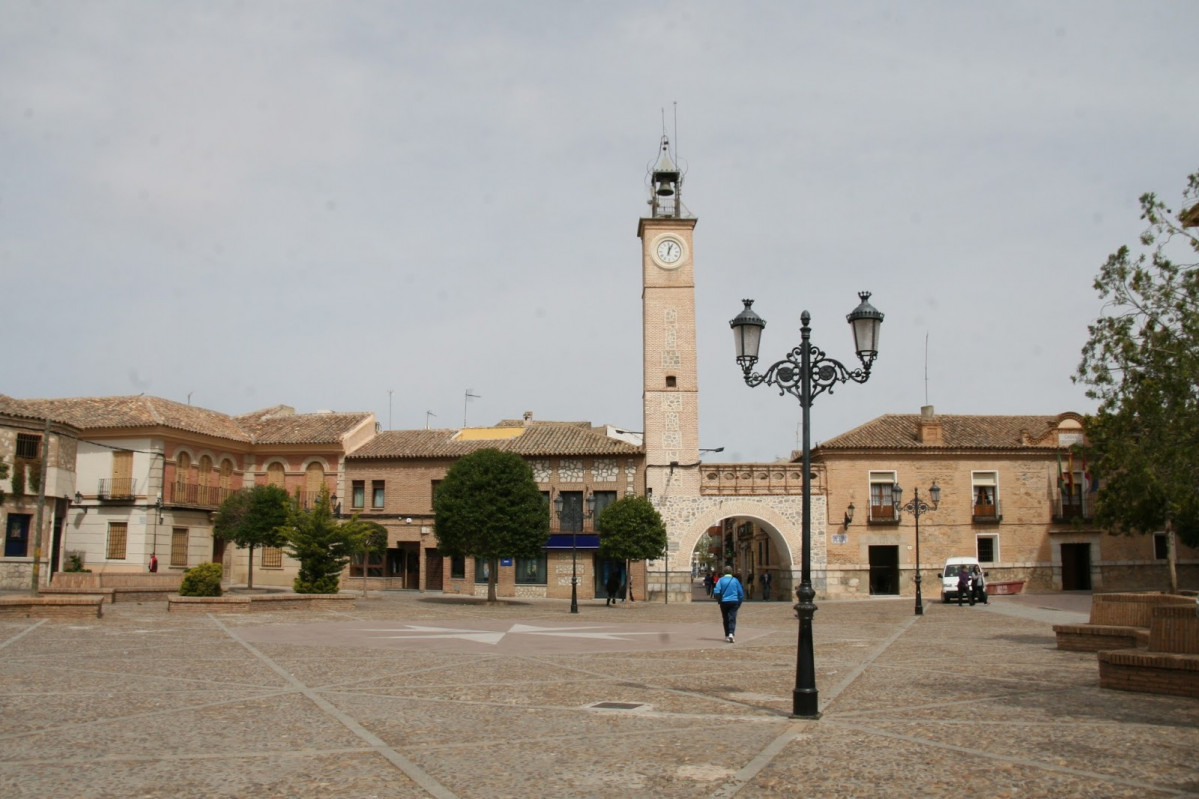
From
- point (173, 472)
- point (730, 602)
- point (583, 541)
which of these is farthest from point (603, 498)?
point (730, 602)

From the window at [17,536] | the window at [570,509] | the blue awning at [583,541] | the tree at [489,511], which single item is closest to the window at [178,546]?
the window at [17,536]

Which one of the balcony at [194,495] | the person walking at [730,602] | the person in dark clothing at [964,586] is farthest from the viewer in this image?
the balcony at [194,495]

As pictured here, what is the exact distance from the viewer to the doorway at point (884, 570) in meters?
39.6

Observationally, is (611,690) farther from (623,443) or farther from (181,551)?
(181,551)

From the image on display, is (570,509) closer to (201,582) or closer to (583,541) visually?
(583,541)

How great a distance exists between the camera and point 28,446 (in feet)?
111

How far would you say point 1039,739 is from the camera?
8047mm

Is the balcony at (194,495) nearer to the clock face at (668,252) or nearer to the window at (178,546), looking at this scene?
the window at (178,546)

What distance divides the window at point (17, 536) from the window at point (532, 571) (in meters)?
17.2

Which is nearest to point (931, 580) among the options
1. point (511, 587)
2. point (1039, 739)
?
point (511, 587)

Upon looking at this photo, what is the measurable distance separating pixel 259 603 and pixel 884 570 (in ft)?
82.0

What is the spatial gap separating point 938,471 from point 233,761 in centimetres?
3627

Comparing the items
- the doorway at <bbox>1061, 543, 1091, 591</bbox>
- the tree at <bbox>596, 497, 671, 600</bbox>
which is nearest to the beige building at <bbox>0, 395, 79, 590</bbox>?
the tree at <bbox>596, 497, 671, 600</bbox>

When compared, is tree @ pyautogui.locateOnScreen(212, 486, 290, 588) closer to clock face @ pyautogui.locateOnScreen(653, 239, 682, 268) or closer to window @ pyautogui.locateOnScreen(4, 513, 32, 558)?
A: window @ pyautogui.locateOnScreen(4, 513, 32, 558)
